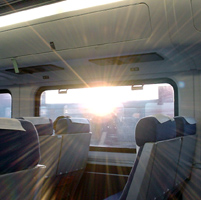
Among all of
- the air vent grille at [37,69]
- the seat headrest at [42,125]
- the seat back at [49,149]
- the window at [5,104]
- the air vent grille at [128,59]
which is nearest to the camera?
the air vent grille at [128,59]

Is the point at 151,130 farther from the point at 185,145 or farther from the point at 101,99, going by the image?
the point at 101,99

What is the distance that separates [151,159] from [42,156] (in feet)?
6.53

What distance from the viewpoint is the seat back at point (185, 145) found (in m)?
2.57

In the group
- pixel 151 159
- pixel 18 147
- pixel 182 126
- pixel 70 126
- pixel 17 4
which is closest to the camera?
pixel 18 147

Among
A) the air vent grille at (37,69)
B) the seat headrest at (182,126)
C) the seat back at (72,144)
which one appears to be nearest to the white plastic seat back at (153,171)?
the seat headrest at (182,126)

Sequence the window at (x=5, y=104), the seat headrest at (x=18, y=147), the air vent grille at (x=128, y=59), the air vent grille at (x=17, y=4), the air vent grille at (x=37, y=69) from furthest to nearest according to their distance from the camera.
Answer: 1. the window at (x=5, y=104)
2. the air vent grille at (x=37, y=69)
3. the air vent grille at (x=128, y=59)
4. the air vent grille at (x=17, y=4)
5. the seat headrest at (x=18, y=147)

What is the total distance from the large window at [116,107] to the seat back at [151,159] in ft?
4.72

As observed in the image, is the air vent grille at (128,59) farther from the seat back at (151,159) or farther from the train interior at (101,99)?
the seat back at (151,159)

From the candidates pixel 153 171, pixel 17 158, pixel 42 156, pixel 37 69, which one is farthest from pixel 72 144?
pixel 17 158

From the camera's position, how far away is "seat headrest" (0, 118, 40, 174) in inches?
49.6

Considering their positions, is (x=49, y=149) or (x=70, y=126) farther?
(x=70, y=126)

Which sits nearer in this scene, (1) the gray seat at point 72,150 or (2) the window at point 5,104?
(1) the gray seat at point 72,150

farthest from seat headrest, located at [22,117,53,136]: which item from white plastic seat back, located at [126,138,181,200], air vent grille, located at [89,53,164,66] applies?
white plastic seat back, located at [126,138,181,200]

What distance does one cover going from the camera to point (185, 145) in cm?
262
